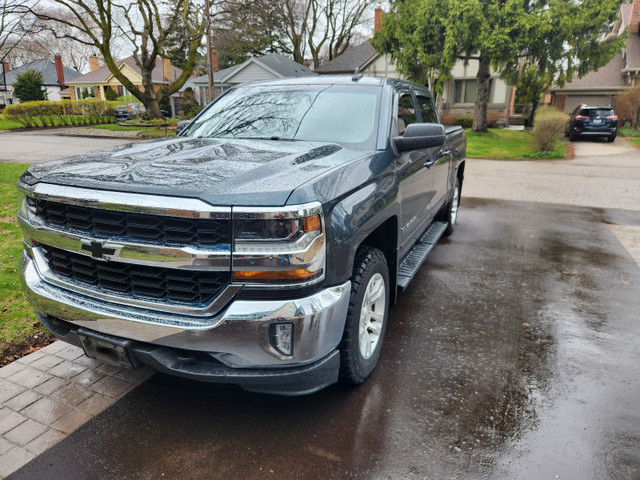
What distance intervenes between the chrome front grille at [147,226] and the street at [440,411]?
1155 millimetres

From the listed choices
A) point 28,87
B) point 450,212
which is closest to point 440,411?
point 450,212

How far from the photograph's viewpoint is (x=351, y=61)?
122ft

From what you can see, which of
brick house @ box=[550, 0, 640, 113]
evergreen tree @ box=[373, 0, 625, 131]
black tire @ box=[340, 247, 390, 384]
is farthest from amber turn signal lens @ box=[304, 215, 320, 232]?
brick house @ box=[550, 0, 640, 113]

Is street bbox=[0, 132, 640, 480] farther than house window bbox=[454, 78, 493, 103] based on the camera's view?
No

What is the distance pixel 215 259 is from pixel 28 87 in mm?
46468

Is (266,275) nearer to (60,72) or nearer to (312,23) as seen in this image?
(312,23)

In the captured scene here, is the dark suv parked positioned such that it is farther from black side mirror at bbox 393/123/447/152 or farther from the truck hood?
the truck hood

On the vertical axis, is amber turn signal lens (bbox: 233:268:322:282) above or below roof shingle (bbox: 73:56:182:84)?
below

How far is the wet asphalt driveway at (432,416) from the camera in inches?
97.0

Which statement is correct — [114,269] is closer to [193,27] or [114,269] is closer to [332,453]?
[332,453]

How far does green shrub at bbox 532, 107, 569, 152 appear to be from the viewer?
15992 millimetres

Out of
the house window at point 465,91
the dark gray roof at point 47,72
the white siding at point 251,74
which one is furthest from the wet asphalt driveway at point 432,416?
the dark gray roof at point 47,72

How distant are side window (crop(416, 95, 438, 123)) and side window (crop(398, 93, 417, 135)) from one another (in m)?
0.40

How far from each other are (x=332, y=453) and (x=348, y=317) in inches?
28.2
